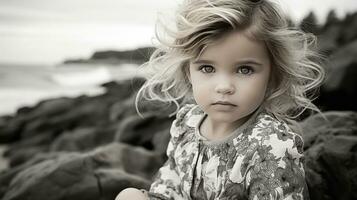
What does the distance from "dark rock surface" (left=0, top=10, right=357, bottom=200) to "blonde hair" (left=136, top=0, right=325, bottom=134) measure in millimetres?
405

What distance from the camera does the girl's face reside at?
1.97 m

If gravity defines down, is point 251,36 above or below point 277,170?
above

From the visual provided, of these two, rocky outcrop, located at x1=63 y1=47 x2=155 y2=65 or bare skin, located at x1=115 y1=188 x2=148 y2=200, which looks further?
rocky outcrop, located at x1=63 y1=47 x2=155 y2=65

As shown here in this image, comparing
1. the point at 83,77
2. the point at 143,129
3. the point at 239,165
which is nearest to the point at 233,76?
the point at 239,165

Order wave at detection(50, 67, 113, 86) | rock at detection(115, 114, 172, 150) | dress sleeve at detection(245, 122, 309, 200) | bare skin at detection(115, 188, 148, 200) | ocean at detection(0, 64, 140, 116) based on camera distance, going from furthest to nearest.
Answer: wave at detection(50, 67, 113, 86) < ocean at detection(0, 64, 140, 116) < rock at detection(115, 114, 172, 150) < bare skin at detection(115, 188, 148, 200) < dress sleeve at detection(245, 122, 309, 200)

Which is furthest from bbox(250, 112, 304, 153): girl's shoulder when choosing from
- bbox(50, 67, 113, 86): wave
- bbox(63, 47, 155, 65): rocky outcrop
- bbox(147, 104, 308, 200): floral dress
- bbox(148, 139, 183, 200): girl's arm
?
bbox(50, 67, 113, 86): wave

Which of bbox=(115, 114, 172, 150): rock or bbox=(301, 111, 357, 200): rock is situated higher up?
bbox=(301, 111, 357, 200): rock

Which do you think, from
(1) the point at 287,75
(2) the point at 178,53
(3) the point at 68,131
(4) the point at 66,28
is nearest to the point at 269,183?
(1) the point at 287,75

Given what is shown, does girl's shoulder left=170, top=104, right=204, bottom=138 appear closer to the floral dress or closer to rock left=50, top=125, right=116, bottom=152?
the floral dress

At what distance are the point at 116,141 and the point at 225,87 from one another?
299 centimetres

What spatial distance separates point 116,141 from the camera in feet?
15.9

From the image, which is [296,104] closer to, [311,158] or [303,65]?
[303,65]

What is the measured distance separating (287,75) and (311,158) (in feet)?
2.02

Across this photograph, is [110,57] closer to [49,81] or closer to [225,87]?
[49,81]
